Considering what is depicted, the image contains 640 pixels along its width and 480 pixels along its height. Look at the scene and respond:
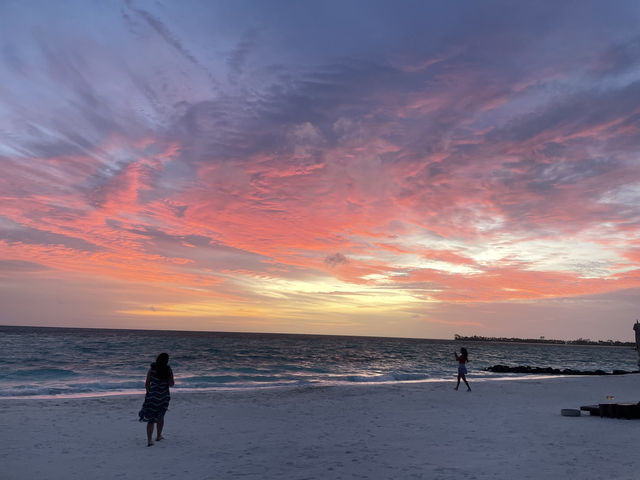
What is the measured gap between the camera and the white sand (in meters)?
8.91

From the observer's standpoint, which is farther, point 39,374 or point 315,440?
point 39,374

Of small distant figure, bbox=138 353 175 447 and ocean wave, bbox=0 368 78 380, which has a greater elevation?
small distant figure, bbox=138 353 175 447

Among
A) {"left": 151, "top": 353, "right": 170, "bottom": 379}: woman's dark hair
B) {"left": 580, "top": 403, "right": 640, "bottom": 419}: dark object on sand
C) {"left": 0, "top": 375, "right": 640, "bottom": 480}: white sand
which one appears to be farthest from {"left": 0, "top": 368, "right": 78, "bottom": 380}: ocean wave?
{"left": 580, "top": 403, "right": 640, "bottom": 419}: dark object on sand

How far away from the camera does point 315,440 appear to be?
11773mm

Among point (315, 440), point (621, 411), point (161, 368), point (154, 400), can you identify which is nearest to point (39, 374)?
point (154, 400)

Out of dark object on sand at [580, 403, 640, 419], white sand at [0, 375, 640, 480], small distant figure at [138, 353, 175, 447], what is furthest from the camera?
dark object on sand at [580, 403, 640, 419]

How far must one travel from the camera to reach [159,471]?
352 inches

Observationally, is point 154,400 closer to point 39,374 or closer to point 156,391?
point 156,391

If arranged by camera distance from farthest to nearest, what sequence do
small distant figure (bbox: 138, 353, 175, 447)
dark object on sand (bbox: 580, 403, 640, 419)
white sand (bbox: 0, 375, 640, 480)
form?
dark object on sand (bbox: 580, 403, 640, 419) → small distant figure (bbox: 138, 353, 175, 447) → white sand (bbox: 0, 375, 640, 480)

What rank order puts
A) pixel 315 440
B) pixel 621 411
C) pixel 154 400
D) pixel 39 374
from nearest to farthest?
pixel 154 400, pixel 315 440, pixel 621 411, pixel 39 374

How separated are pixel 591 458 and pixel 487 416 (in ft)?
20.4

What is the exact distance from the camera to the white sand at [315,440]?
891cm

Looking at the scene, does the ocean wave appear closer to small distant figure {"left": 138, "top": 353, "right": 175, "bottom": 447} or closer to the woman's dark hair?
small distant figure {"left": 138, "top": 353, "right": 175, "bottom": 447}

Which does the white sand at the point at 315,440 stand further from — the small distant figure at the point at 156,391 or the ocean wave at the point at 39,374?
the ocean wave at the point at 39,374
